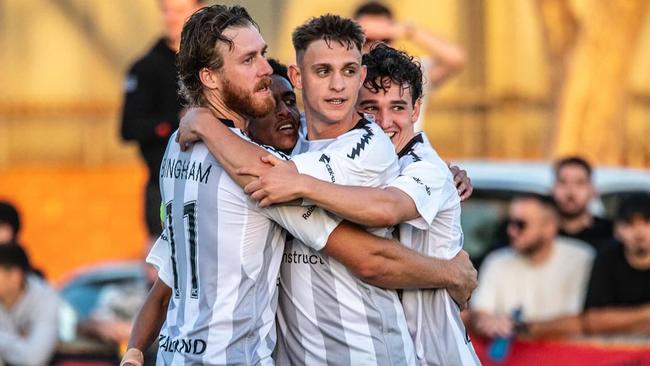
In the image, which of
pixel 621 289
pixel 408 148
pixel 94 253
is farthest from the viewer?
pixel 94 253

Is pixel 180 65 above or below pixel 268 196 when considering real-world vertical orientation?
above

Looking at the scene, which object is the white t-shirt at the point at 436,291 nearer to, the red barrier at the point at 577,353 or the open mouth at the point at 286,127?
the open mouth at the point at 286,127

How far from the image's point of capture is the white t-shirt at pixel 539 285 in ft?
33.7

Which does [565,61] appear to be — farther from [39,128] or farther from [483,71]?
[39,128]

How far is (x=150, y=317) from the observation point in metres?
6.74

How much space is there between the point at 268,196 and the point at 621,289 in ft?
15.0

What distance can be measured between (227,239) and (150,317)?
79cm

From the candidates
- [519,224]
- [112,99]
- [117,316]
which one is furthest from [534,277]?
[112,99]

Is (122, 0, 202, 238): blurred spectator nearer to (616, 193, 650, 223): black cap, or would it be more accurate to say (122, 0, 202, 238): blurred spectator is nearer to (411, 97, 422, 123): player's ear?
(616, 193, 650, 223): black cap

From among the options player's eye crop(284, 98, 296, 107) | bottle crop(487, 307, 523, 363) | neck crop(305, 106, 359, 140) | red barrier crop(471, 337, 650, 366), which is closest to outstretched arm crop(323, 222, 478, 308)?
neck crop(305, 106, 359, 140)

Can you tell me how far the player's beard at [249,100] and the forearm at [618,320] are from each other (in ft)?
13.8

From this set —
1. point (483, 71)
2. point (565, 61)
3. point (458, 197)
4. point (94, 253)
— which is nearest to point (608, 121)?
point (565, 61)

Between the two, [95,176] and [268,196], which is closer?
[268,196]

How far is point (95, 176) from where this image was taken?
23156mm
